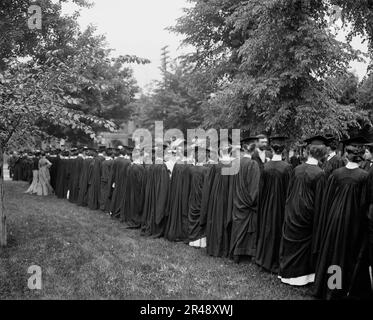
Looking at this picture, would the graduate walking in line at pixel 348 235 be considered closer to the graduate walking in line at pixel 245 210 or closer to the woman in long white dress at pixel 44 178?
the graduate walking in line at pixel 245 210

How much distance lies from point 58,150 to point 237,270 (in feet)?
52.5

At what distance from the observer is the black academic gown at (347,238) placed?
213 inches

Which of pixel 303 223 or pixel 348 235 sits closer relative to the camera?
pixel 348 235

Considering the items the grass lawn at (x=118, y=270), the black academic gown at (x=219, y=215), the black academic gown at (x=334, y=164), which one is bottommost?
the grass lawn at (x=118, y=270)

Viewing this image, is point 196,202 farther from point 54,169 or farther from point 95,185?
point 54,169

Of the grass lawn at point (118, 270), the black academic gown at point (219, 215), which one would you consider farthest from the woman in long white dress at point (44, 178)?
the black academic gown at point (219, 215)

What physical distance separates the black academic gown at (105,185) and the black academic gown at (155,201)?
11.9ft

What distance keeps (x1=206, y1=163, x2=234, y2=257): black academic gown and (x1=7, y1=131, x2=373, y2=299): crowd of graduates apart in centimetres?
2

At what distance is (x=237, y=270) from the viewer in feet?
23.8

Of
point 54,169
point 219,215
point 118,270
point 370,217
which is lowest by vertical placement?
point 118,270

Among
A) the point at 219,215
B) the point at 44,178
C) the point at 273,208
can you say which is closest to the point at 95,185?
the point at 44,178

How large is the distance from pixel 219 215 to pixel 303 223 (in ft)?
7.97

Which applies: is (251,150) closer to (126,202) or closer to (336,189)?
(336,189)

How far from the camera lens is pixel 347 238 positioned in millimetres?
5562
